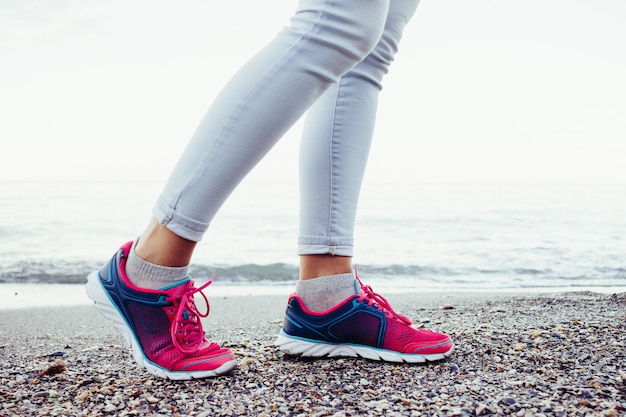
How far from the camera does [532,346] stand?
160 cm

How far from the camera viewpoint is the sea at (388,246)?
5.81 meters

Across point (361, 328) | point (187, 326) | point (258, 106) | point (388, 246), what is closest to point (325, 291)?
point (361, 328)

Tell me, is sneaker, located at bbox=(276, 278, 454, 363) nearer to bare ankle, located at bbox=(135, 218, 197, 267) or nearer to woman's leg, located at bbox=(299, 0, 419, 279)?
woman's leg, located at bbox=(299, 0, 419, 279)

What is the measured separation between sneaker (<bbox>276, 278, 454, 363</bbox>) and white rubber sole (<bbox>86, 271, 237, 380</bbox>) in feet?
0.82

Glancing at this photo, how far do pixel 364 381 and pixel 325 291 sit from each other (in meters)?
0.27

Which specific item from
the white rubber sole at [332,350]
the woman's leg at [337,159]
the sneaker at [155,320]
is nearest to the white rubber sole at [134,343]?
the sneaker at [155,320]

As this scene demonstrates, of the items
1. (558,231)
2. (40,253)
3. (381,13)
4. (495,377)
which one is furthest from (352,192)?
(558,231)

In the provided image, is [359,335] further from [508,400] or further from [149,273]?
[149,273]

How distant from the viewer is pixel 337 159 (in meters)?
1.47

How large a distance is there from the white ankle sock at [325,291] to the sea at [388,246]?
12.0 feet

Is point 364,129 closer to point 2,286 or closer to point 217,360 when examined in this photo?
point 217,360

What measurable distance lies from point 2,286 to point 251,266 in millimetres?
2458

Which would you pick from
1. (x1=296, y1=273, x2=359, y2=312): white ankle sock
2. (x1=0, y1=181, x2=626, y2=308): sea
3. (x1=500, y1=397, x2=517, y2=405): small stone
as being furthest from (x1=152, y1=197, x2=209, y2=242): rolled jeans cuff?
(x1=0, y1=181, x2=626, y2=308): sea

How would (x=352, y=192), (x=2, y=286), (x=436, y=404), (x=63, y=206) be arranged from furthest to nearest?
(x=63, y=206), (x=2, y=286), (x=352, y=192), (x=436, y=404)
